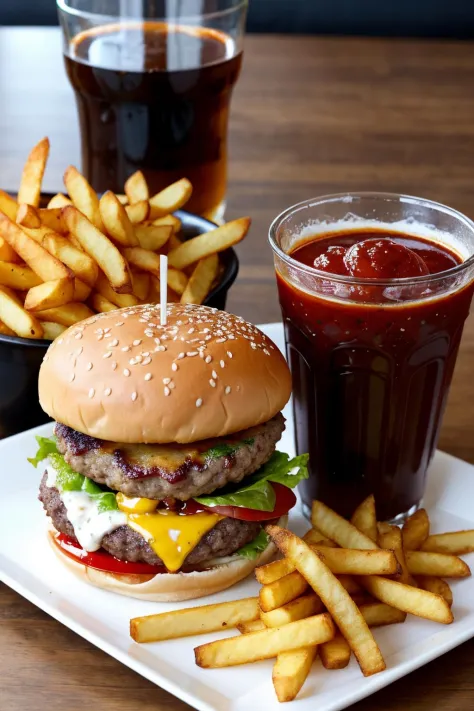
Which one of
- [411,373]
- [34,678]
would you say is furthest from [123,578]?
[411,373]

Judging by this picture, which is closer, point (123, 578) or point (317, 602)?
point (317, 602)

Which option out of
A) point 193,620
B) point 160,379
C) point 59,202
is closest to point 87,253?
point 59,202

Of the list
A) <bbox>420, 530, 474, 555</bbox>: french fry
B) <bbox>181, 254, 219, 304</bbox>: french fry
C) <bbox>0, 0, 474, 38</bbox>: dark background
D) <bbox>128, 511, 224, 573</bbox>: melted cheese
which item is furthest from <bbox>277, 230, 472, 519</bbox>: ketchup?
<bbox>0, 0, 474, 38</bbox>: dark background

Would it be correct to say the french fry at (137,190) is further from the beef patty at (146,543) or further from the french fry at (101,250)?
the beef patty at (146,543)

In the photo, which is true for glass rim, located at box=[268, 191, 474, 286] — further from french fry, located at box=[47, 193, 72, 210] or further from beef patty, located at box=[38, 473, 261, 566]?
french fry, located at box=[47, 193, 72, 210]

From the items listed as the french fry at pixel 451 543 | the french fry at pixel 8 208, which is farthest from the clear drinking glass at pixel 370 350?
the french fry at pixel 8 208

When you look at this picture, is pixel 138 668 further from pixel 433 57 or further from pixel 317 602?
pixel 433 57

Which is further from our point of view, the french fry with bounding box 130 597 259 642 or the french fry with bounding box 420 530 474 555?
the french fry with bounding box 420 530 474 555
